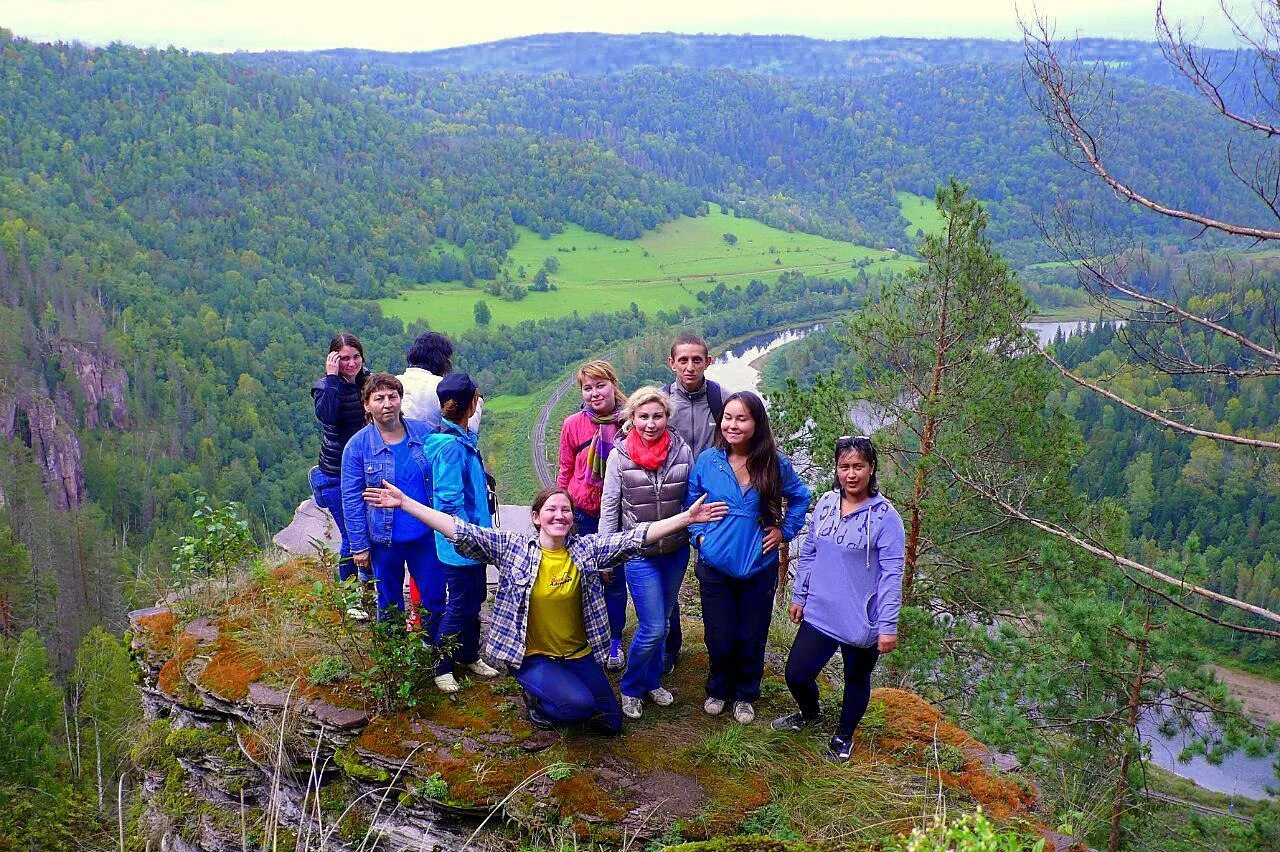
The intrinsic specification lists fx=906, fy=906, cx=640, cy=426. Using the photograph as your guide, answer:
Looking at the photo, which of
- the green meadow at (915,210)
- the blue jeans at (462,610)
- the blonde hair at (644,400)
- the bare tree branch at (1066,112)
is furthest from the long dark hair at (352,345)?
the green meadow at (915,210)

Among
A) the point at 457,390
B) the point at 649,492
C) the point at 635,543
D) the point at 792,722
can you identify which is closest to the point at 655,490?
the point at 649,492

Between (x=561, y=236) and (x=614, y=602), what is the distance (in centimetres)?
11342

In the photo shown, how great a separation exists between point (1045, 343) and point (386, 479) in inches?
331

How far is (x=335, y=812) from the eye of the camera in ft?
15.6

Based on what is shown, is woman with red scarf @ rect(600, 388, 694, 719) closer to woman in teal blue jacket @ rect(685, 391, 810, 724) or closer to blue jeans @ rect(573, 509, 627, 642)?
woman in teal blue jacket @ rect(685, 391, 810, 724)

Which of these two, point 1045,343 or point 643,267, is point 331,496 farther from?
point 643,267

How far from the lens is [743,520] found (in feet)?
15.3

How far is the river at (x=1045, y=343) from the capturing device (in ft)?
42.4

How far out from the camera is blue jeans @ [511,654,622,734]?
460 cm

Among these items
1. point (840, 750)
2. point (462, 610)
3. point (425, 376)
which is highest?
point (425, 376)

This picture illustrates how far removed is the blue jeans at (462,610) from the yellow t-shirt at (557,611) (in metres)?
0.60

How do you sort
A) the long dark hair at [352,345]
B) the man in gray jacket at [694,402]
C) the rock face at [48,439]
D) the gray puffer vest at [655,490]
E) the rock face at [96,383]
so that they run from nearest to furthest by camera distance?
the gray puffer vest at [655,490] → the man in gray jacket at [694,402] → the long dark hair at [352,345] → the rock face at [48,439] → the rock face at [96,383]

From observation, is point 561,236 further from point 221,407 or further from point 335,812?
point 335,812

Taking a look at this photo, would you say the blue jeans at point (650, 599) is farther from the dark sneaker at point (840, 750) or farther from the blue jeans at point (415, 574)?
the blue jeans at point (415, 574)
